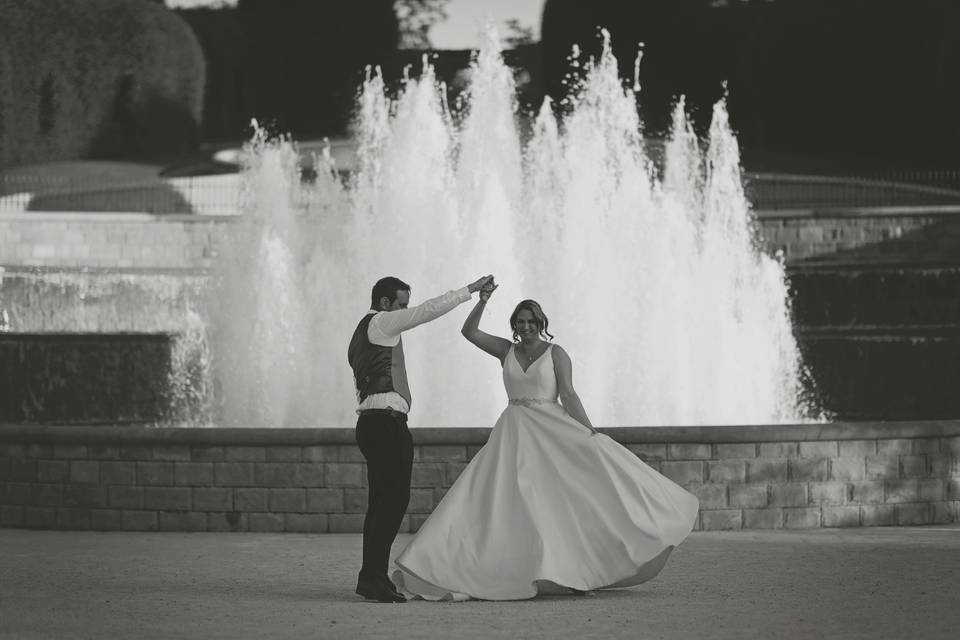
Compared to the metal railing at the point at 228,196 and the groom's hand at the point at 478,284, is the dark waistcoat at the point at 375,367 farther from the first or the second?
the metal railing at the point at 228,196

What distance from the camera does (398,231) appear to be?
16.4 m

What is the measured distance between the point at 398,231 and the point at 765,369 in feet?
13.5

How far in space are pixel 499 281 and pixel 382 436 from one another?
26.3ft

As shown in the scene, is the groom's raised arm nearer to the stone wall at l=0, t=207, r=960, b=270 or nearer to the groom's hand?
the groom's hand

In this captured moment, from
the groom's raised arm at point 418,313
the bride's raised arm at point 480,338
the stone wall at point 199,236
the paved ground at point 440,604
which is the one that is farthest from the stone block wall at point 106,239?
the groom's raised arm at point 418,313

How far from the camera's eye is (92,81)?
35969 mm

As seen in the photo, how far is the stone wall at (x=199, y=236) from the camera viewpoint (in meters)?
23.5

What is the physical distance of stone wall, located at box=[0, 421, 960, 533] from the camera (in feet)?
34.5

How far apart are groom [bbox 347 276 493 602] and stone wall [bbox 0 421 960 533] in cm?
280

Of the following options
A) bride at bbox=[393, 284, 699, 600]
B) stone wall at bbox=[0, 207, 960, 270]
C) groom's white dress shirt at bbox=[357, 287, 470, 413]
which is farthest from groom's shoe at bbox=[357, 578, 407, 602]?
stone wall at bbox=[0, 207, 960, 270]

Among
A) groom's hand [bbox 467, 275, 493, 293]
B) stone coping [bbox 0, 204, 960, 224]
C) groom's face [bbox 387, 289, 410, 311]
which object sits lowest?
groom's face [bbox 387, 289, 410, 311]

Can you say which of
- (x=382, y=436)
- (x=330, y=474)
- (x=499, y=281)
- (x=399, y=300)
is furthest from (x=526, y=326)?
(x=499, y=281)

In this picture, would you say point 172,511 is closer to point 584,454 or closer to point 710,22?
point 584,454

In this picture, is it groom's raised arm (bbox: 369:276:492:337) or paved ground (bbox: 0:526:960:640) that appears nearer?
paved ground (bbox: 0:526:960:640)
